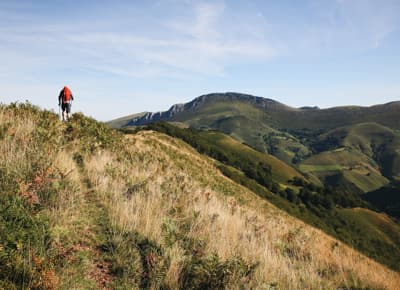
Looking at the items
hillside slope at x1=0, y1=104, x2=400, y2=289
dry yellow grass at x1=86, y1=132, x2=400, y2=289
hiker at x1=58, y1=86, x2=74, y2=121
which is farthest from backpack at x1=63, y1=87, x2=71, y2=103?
dry yellow grass at x1=86, y1=132, x2=400, y2=289

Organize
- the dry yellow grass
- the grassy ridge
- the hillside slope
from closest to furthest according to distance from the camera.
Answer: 1. the hillside slope
2. the dry yellow grass
3. the grassy ridge

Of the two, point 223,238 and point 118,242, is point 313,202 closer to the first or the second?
point 223,238

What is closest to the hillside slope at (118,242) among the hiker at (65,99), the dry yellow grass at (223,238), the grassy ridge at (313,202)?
the dry yellow grass at (223,238)

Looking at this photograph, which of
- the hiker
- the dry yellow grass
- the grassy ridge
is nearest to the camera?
the dry yellow grass

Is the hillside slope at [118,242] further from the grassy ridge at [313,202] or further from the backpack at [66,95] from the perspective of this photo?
the grassy ridge at [313,202]

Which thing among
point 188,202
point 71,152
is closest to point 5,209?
point 188,202

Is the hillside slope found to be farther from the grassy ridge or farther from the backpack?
the grassy ridge

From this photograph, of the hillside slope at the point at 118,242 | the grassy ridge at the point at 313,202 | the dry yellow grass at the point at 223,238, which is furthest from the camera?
the grassy ridge at the point at 313,202

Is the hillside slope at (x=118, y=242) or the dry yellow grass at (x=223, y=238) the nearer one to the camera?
the hillside slope at (x=118, y=242)

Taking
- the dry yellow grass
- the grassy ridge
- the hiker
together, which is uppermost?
the hiker

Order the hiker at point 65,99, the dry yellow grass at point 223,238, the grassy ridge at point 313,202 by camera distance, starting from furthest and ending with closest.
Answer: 1. the grassy ridge at point 313,202
2. the hiker at point 65,99
3. the dry yellow grass at point 223,238

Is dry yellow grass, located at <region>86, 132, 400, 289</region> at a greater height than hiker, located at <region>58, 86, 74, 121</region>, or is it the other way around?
hiker, located at <region>58, 86, 74, 121</region>

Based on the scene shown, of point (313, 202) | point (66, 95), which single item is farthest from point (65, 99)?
point (313, 202)

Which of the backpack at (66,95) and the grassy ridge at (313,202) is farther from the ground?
the backpack at (66,95)
